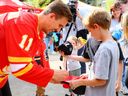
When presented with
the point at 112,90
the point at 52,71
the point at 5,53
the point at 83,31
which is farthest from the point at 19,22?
the point at 83,31

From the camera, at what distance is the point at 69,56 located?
11.5 ft

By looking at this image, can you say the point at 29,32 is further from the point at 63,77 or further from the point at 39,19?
the point at 63,77

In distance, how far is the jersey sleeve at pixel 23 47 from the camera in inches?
98.0

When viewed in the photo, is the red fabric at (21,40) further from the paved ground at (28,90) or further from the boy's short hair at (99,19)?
the paved ground at (28,90)

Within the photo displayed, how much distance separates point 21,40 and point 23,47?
5 centimetres

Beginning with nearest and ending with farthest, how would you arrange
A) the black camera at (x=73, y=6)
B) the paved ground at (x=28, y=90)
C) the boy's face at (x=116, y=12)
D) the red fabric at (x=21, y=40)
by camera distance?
1. the red fabric at (x=21, y=40)
2. the black camera at (x=73, y=6)
3. the boy's face at (x=116, y=12)
4. the paved ground at (x=28, y=90)

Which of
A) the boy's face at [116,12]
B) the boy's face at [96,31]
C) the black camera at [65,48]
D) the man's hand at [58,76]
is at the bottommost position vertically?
the man's hand at [58,76]

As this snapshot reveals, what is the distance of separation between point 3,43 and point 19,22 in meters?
0.21

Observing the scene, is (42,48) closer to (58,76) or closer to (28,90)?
(58,76)

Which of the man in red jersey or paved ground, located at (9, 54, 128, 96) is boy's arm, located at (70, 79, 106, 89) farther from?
paved ground, located at (9, 54, 128, 96)

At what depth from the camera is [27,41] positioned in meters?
2.55

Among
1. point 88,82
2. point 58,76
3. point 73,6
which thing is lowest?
point 88,82

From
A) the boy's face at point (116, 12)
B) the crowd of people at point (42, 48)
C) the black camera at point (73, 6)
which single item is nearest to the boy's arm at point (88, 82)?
the crowd of people at point (42, 48)

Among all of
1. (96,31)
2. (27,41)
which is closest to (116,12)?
(96,31)
